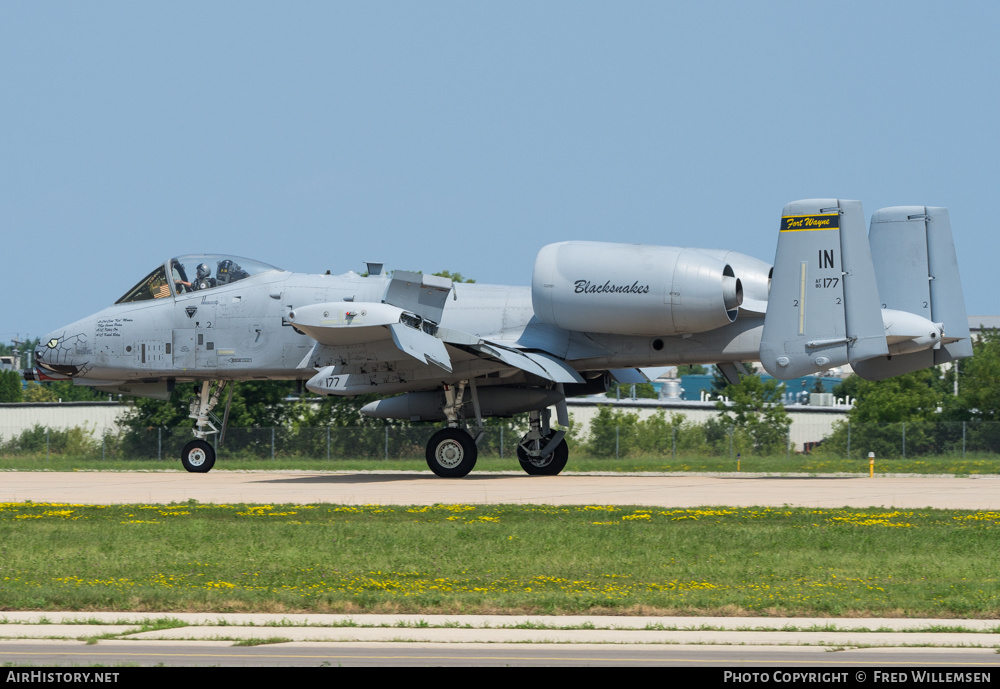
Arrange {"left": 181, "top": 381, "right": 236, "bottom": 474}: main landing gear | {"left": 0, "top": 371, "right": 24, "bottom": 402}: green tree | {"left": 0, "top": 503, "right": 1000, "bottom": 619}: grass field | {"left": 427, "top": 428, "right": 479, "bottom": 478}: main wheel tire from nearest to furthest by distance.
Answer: {"left": 0, "top": 503, "right": 1000, "bottom": 619}: grass field, {"left": 427, "top": 428, "right": 479, "bottom": 478}: main wheel tire, {"left": 181, "top": 381, "right": 236, "bottom": 474}: main landing gear, {"left": 0, "top": 371, "right": 24, "bottom": 402}: green tree

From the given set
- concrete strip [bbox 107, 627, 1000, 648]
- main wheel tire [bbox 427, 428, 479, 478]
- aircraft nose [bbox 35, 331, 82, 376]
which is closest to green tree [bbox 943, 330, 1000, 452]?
main wheel tire [bbox 427, 428, 479, 478]

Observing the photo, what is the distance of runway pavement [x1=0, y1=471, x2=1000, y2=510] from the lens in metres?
21.2

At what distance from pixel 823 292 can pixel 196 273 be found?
14.9m

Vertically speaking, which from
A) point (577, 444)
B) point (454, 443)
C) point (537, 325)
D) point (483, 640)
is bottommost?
point (483, 640)

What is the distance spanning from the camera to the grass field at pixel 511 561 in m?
10.9

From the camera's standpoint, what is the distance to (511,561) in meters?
13.7

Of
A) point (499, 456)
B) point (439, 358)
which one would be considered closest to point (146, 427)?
point (499, 456)

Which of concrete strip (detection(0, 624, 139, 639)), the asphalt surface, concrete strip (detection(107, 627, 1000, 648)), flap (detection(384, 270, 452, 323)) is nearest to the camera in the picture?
the asphalt surface

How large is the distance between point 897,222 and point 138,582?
19.6m

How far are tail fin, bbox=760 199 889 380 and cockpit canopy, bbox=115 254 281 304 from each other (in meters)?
12.3

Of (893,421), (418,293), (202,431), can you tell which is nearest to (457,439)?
(418,293)

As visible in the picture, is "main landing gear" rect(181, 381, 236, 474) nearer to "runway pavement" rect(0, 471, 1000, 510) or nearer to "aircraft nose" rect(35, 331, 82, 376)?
"runway pavement" rect(0, 471, 1000, 510)

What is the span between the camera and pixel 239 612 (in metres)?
10.7

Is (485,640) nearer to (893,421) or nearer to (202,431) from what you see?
(202,431)
